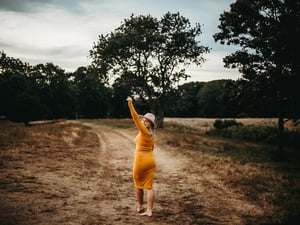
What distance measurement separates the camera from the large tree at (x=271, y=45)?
39.0 ft

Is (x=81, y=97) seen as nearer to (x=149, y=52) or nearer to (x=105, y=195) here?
(x=149, y=52)

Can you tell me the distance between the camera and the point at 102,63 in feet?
105

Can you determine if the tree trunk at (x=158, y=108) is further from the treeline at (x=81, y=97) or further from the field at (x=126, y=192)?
the field at (x=126, y=192)

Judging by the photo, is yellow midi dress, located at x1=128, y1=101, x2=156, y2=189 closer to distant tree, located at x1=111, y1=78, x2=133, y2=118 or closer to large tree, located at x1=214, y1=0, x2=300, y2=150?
large tree, located at x1=214, y1=0, x2=300, y2=150

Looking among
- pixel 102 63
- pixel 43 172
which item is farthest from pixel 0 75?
pixel 43 172

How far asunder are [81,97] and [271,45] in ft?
228

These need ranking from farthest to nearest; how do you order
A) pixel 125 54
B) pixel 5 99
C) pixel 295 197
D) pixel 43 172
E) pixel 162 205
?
pixel 5 99, pixel 125 54, pixel 43 172, pixel 295 197, pixel 162 205

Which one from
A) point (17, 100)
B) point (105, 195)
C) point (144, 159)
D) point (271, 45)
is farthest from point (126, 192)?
point (17, 100)

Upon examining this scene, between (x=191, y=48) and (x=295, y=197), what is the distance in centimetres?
2817

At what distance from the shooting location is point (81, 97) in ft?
250

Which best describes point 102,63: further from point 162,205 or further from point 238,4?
point 162,205

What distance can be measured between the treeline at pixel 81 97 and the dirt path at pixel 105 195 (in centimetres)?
714

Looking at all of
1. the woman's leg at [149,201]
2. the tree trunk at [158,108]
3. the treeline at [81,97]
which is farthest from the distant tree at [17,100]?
the woman's leg at [149,201]

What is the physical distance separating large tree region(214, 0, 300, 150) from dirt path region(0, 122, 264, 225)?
5.95 m
